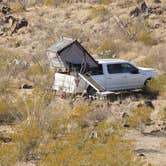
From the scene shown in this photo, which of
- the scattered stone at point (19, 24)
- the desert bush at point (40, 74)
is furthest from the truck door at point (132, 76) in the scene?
the scattered stone at point (19, 24)

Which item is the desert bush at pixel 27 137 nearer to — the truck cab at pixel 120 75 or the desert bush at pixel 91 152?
the desert bush at pixel 91 152

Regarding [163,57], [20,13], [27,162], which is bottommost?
[27,162]

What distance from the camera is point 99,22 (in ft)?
129

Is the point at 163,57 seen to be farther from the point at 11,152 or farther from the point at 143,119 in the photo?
the point at 11,152

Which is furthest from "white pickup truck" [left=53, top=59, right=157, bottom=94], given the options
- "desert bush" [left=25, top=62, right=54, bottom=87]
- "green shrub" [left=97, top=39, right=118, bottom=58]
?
"green shrub" [left=97, top=39, right=118, bottom=58]

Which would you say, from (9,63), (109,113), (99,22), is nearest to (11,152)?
(109,113)

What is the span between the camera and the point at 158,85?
22016 mm

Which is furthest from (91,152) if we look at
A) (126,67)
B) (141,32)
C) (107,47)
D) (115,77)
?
(141,32)

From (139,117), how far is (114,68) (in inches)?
224

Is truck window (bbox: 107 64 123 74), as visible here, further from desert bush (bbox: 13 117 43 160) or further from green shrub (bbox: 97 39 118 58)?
desert bush (bbox: 13 117 43 160)

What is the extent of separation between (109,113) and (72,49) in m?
4.31

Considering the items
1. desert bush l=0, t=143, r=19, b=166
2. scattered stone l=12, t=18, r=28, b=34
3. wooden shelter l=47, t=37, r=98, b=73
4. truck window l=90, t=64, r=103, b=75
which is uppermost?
scattered stone l=12, t=18, r=28, b=34

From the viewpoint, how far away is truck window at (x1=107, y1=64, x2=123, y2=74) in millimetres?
22502

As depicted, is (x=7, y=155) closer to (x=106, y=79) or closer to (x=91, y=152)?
(x=91, y=152)
